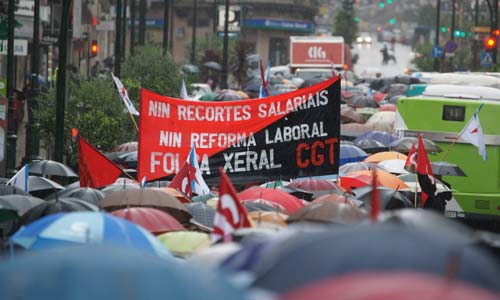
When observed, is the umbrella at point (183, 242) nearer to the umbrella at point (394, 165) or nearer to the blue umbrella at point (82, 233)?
the blue umbrella at point (82, 233)

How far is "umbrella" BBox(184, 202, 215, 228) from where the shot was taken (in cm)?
1464

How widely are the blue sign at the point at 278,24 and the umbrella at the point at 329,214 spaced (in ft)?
291

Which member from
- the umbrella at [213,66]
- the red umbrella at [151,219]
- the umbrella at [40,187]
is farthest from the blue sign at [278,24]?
the red umbrella at [151,219]

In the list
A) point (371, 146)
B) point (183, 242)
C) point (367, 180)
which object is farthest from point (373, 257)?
point (371, 146)

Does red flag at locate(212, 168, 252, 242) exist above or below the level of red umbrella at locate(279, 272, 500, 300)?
below

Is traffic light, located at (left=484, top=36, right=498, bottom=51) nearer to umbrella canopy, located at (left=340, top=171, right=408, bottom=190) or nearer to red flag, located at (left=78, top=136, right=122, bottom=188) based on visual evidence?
umbrella canopy, located at (left=340, top=171, right=408, bottom=190)

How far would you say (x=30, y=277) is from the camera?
617cm

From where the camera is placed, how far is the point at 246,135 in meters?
18.2

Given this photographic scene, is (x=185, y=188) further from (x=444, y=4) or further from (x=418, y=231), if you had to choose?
(x=444, y=4)

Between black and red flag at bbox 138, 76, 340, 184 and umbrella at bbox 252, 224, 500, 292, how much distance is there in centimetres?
1111

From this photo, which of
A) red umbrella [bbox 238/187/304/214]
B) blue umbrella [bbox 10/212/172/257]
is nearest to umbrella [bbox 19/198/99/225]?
blue umbrella [bbox 10/212/172/257]

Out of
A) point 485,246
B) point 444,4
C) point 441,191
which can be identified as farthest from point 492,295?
point 444,4

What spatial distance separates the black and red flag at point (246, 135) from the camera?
59.0ft

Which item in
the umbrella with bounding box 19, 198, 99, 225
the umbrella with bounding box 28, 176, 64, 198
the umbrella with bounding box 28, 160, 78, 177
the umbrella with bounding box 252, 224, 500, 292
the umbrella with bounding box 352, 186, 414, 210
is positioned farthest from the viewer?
the umbrella with bounding box 28, 160, 78, 177
